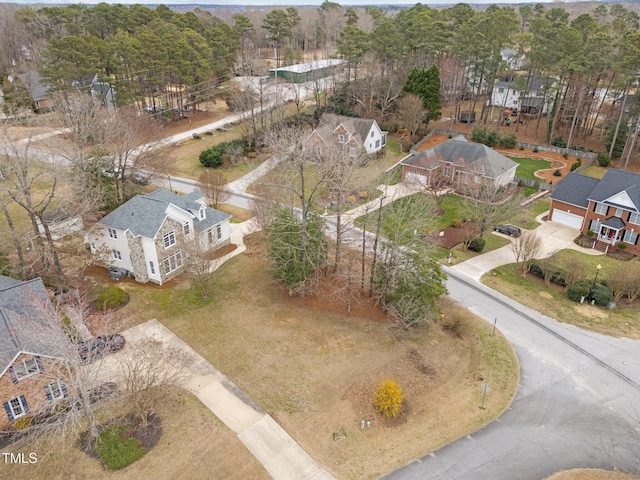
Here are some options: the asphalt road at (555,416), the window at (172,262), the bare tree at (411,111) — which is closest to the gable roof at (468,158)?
the bare tree at (411,111)

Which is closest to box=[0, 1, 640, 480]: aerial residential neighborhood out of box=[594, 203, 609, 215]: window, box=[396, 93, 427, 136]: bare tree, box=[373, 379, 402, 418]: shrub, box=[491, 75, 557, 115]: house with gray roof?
box=[373, 379, 402, 418]: shrub

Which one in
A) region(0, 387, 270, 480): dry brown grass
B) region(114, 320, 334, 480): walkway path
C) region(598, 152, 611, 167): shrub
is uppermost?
region(598, 152, 611, 167): shrub

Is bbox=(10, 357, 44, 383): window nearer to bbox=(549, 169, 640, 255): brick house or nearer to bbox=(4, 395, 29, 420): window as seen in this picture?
bbox=(4, 395, 29, 420): window

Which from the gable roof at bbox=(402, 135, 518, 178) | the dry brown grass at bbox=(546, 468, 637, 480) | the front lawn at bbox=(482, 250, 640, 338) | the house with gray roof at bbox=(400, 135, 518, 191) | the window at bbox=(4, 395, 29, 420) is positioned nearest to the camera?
the dry brown grass at bbox=(546, 468, 637, 480)

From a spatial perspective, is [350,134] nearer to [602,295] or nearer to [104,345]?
[602,295]

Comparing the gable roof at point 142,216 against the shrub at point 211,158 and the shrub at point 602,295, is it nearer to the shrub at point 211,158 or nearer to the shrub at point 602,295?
the shrub at point 211,158

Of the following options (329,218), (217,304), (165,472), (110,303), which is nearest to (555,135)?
(329,218)

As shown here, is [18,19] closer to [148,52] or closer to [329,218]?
[148,52]

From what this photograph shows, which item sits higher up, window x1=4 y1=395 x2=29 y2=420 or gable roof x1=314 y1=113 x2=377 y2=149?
gable roof x1=314 y1=113 x2=377 y2=149

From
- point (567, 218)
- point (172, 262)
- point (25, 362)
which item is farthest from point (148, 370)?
point (567, 218)
